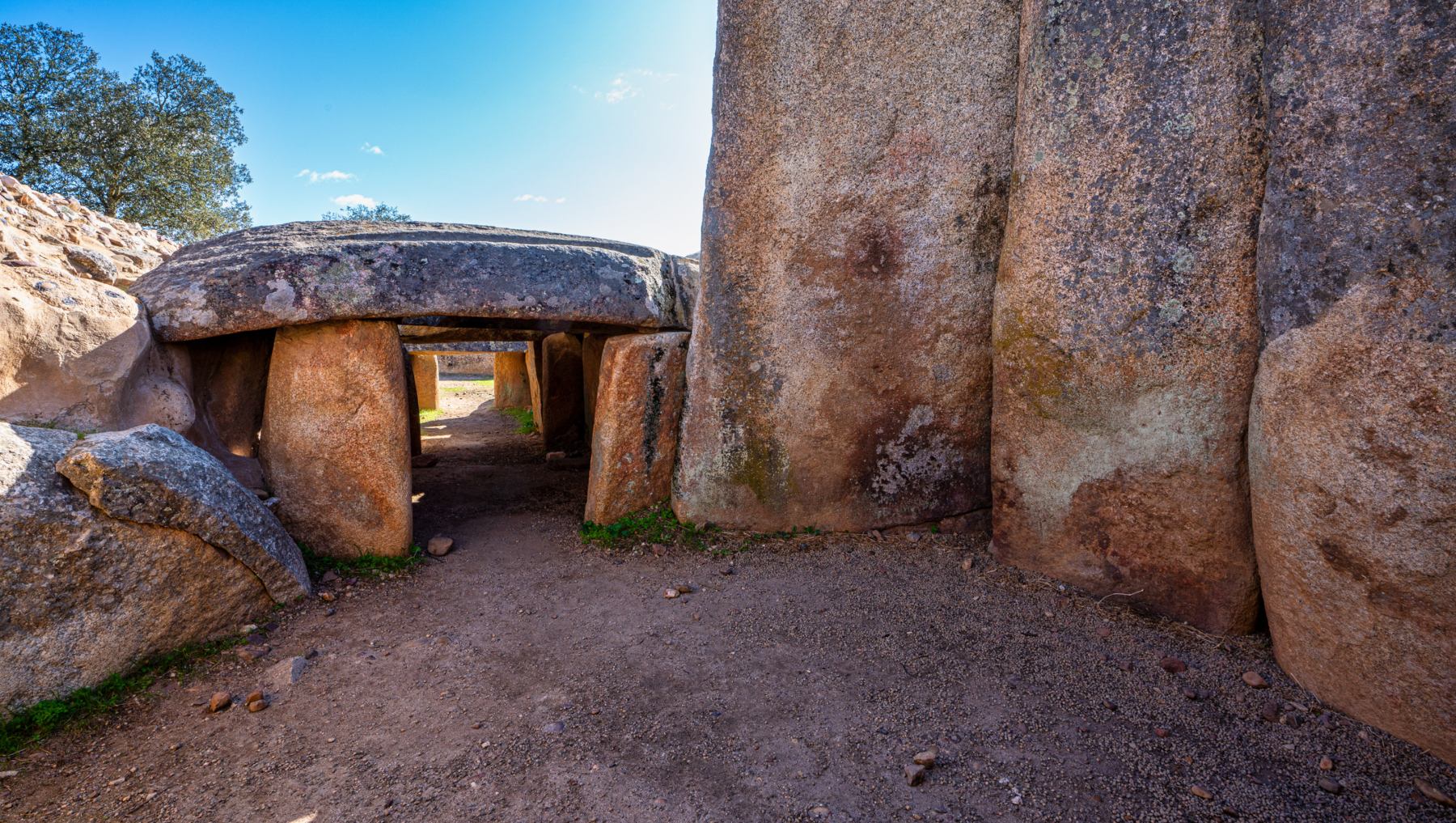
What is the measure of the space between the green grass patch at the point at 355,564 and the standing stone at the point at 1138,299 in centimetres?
314

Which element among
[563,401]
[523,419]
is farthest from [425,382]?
[563,401]

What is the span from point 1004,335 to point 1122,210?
0.69 meters

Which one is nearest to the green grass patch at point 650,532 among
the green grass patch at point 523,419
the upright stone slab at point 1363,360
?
the upright stone slab at point 1363,360

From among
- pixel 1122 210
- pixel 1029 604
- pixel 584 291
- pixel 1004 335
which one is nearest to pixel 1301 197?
pixel 1122 210

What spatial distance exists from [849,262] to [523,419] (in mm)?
6707

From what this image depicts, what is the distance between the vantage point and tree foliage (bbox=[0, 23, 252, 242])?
42.3ft

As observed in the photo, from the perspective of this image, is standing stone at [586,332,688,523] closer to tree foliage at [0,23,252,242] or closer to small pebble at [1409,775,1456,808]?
small pebble at [1409,775,1456,808]

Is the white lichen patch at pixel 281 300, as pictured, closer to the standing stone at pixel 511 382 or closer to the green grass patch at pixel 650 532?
the green grass patch at pixel 650 532

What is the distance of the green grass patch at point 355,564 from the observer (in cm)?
348

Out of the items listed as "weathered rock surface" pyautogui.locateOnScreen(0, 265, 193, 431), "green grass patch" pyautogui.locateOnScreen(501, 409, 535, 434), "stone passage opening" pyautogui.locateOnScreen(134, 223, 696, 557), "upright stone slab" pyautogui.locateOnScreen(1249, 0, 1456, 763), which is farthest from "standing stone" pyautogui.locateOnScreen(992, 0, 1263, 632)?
"green grass patch" pyautogui.locateOnScreen(501, 409, 535, 434)

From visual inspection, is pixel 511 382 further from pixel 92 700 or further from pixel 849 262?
pixel 92 700

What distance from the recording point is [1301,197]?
2275mm

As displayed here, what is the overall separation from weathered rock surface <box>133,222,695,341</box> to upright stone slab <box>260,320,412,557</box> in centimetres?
16

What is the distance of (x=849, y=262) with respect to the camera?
12.1ft
